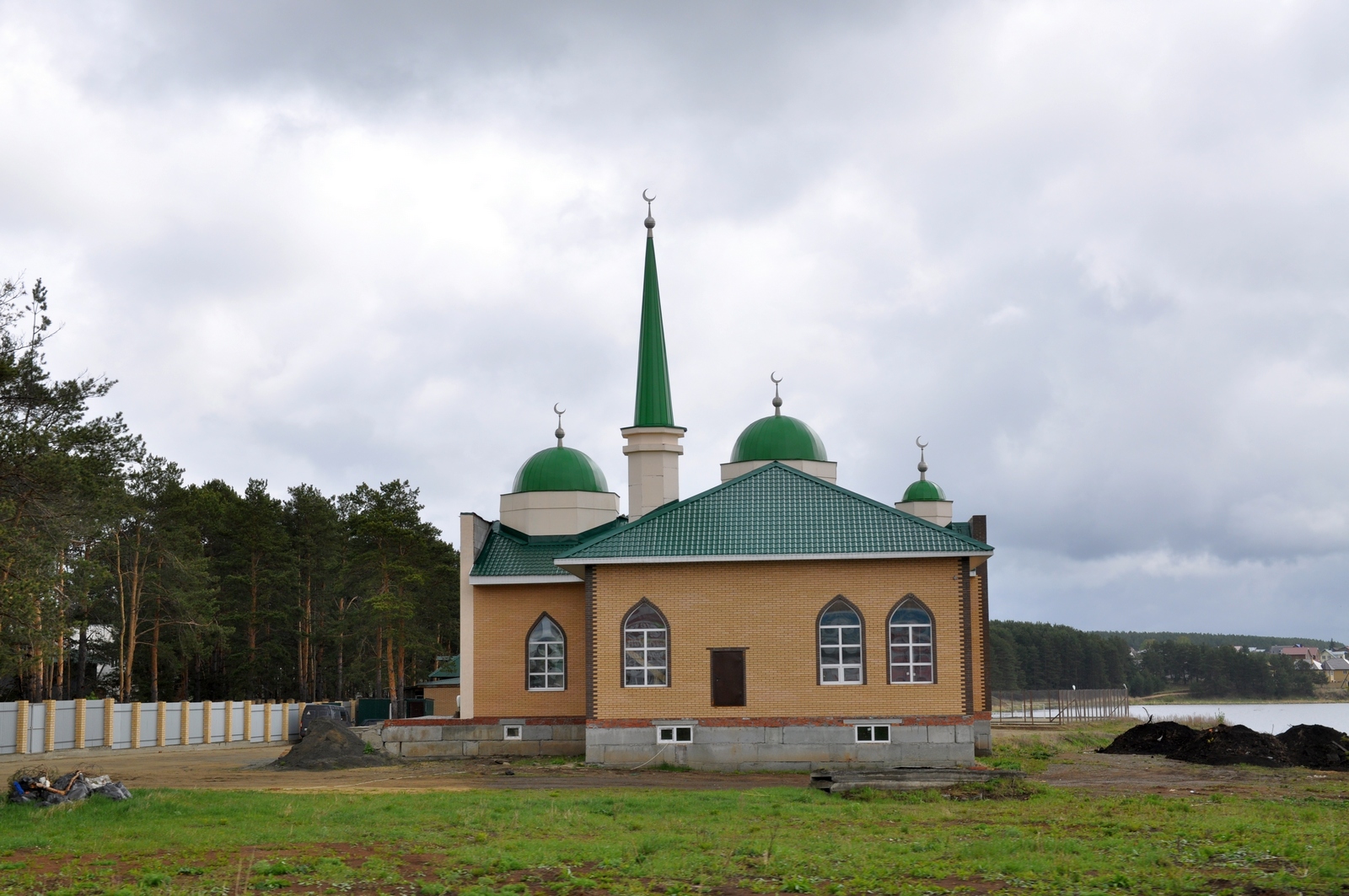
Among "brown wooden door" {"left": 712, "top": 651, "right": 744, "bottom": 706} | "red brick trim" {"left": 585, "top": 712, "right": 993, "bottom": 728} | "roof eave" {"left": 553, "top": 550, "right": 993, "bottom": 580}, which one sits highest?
"roof eave" {"left": 553, "top": 550, "right": 993, "bottom": 580}

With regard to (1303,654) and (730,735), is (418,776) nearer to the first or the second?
(730,735)

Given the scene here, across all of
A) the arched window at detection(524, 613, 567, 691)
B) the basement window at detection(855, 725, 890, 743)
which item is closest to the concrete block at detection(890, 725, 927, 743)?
the basement window at detection(855, 725, 890, 743)

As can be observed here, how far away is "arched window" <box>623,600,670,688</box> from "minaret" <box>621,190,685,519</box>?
7957mm

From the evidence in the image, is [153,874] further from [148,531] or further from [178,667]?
[178,667]

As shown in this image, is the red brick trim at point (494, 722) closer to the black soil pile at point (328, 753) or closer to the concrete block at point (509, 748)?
the concrete block at point (509, 748)

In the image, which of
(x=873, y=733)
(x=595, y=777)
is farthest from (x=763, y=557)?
(x=595, y=777)

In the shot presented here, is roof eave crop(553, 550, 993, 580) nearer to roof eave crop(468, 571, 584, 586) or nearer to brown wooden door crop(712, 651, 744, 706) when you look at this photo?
brown wooden door crop(712, 651, 744, 706)

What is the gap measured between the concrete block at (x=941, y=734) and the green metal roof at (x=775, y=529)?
376 centimetres

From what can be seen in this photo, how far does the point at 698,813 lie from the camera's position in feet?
58.4

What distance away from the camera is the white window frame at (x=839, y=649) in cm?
2750

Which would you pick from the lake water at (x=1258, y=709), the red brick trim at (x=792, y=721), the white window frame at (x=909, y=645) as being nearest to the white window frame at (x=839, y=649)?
the white window frame at (x=909, y=645)

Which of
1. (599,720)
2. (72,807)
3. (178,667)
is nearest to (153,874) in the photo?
(72,807)

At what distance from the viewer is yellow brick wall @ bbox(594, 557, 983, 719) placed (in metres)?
27.3

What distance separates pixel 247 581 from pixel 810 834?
52.7 meters
